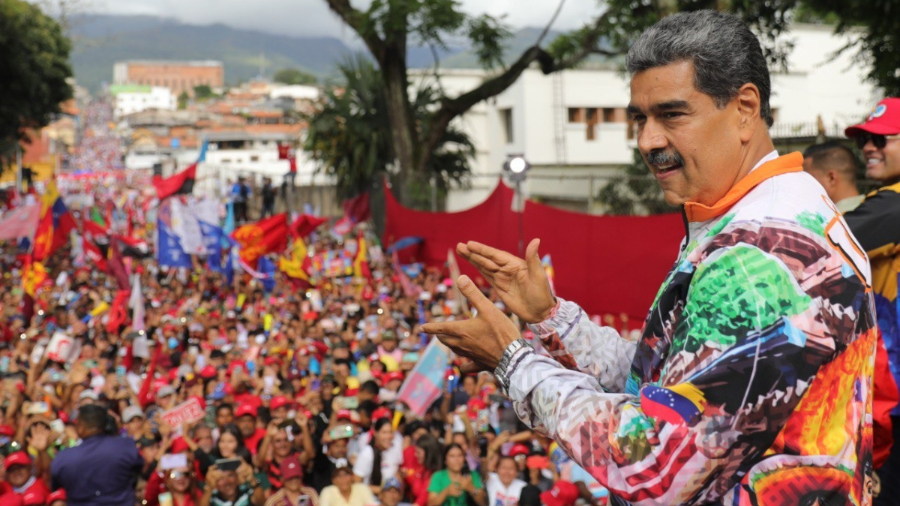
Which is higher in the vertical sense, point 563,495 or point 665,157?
point 665,157

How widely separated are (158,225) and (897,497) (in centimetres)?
1651

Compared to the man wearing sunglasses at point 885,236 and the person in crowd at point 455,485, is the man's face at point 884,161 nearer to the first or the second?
the man wearing sunglasses at point 885,236

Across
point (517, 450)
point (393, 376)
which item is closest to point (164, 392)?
point (393, 376)

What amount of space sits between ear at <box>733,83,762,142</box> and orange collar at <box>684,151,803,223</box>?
0.21 feet

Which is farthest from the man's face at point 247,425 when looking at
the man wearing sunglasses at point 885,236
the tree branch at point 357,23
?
the tree branch at point 357,23

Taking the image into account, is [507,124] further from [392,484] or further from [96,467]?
[96,467]

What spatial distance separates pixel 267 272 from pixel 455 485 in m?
11.6

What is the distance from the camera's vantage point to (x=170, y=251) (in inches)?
706

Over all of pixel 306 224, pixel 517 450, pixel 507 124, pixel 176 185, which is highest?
pixel 507 124

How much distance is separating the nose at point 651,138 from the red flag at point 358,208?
19.7 m

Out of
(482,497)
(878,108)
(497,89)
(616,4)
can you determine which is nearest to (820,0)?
(616,4)

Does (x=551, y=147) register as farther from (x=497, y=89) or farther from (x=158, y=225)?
(x=158, y=225)

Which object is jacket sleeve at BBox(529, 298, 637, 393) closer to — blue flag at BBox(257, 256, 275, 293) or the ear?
the ear

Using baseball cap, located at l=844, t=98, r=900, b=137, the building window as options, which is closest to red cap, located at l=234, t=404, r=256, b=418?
baseball cap, located at l=844, t=98, r=900, b=137
